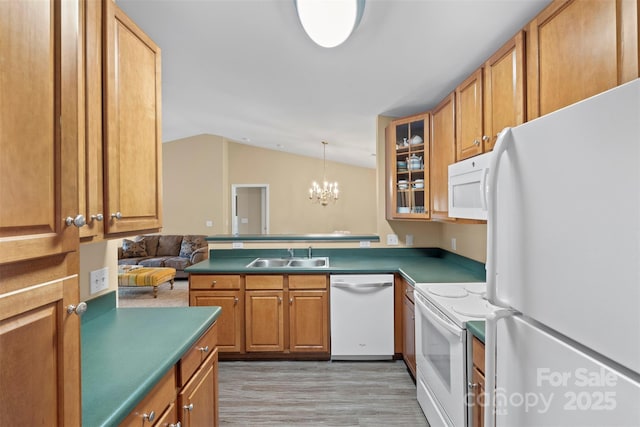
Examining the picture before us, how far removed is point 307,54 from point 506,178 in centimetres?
190

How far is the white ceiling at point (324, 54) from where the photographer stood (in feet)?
5.77

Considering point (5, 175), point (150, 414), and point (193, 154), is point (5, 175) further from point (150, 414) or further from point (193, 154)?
point (193, 154)

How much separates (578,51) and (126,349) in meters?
2.01

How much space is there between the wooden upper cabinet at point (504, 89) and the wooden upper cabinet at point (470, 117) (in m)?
0.06

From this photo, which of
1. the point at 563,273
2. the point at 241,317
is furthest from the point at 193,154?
the point at 563,273

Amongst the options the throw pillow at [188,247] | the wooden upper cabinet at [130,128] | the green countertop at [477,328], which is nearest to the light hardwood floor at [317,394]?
the green countertop at [477,328]

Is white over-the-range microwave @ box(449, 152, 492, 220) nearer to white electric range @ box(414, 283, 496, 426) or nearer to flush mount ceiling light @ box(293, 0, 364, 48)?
white electric range @ box(414, 283, 496, 426)

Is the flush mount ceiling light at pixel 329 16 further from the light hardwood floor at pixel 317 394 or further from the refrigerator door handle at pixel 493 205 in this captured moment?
the light hardwood floor at pixel 317 394

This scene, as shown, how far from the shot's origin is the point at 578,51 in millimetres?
1149

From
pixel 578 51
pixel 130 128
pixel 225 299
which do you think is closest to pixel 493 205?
pixel 578 51

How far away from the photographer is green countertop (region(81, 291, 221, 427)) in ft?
2.86

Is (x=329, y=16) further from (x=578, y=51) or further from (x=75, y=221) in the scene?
(x=75, y=221)

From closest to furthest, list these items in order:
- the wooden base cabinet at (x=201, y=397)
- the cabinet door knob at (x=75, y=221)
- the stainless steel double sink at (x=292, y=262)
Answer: the cabinet door knob at (x=75, y=221)
the wooden base cabinet at (x=201, y=397)
the stainless steel double sink at (x=292, y=262)

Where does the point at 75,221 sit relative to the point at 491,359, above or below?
above
